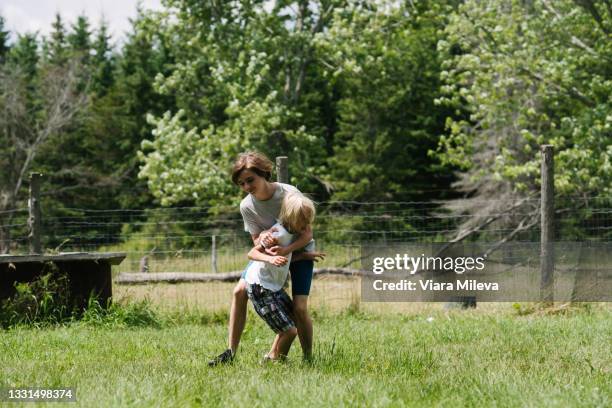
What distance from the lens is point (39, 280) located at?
8.76m

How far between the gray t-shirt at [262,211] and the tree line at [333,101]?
6058mm

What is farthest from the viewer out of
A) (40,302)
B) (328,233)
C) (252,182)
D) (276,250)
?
(328,233)

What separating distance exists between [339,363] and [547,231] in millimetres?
5171

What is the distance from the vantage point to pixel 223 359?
563cm

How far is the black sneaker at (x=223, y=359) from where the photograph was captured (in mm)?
5551

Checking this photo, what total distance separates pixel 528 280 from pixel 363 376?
536 centimetres

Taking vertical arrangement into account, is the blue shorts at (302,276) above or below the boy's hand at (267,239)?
below

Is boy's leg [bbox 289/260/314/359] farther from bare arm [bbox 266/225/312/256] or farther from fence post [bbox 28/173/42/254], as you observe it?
fence post [bbox 28/173/42/254]

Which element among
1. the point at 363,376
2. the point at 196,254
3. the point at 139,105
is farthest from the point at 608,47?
the point at 139,105

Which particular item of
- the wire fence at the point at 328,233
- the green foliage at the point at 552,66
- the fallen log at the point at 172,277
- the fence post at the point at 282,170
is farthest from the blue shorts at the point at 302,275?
the green foliage at the point at 552,66

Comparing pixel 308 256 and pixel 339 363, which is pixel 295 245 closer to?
pixel 308 256

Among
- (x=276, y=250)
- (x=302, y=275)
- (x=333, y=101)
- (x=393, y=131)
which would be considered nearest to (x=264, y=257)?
(x=276, y=250)

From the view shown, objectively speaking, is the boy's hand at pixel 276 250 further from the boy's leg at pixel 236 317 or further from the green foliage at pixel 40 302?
the green foliage at pixel 40 302

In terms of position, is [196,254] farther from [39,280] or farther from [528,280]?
[528,280]
